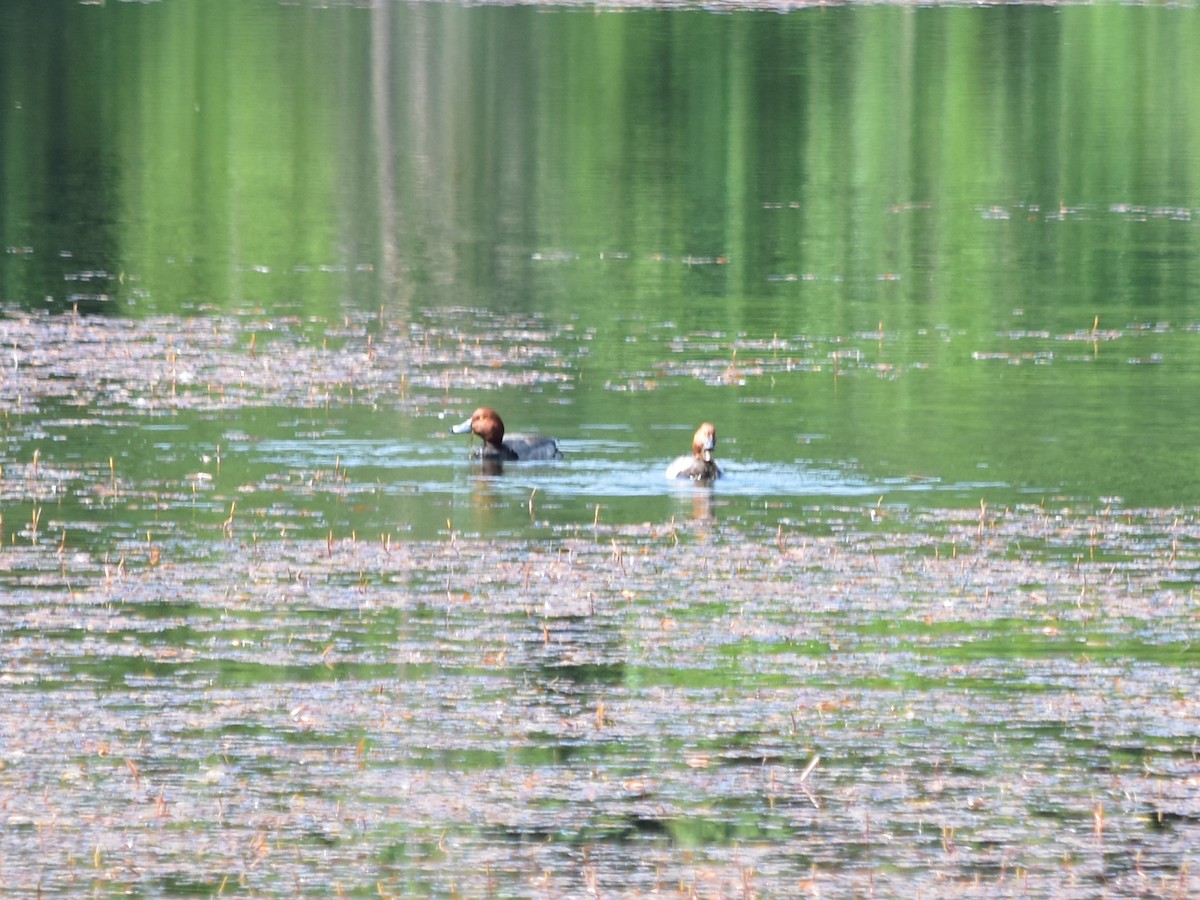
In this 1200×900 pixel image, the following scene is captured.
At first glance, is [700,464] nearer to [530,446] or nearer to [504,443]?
[530,446]

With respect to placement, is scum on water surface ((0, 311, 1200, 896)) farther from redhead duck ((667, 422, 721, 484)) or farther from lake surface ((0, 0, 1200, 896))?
redhead duck ((667, 422, 721, 484))

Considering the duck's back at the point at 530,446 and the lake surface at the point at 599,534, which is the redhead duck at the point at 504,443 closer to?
the duck's back at the point at 530,446

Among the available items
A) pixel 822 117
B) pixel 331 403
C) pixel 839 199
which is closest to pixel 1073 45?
pixel 822 117

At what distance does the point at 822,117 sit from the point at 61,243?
62.4 ft

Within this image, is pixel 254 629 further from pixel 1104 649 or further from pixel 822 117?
pixel 822 117

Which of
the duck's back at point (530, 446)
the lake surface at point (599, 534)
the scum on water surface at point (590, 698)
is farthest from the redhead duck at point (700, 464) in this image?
the duck's back at point (530, 446)

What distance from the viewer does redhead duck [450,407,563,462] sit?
15766 millimetres

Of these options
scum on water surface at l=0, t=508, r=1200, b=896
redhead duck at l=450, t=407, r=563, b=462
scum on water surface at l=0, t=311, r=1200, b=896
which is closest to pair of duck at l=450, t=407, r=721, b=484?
redhead duck at l=450, t=407, r=563, b=462

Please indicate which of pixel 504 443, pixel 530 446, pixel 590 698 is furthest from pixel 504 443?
pixel 590 698

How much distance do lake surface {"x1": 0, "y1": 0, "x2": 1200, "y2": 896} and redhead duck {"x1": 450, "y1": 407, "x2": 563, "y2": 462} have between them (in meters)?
0.30

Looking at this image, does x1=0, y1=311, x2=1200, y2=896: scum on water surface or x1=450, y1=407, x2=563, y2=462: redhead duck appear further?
x1=450, y1=407, x2=563, y2=462: redhead duck

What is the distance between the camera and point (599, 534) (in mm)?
13484

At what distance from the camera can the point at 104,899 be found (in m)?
7.97

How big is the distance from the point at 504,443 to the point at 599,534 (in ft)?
7.99
